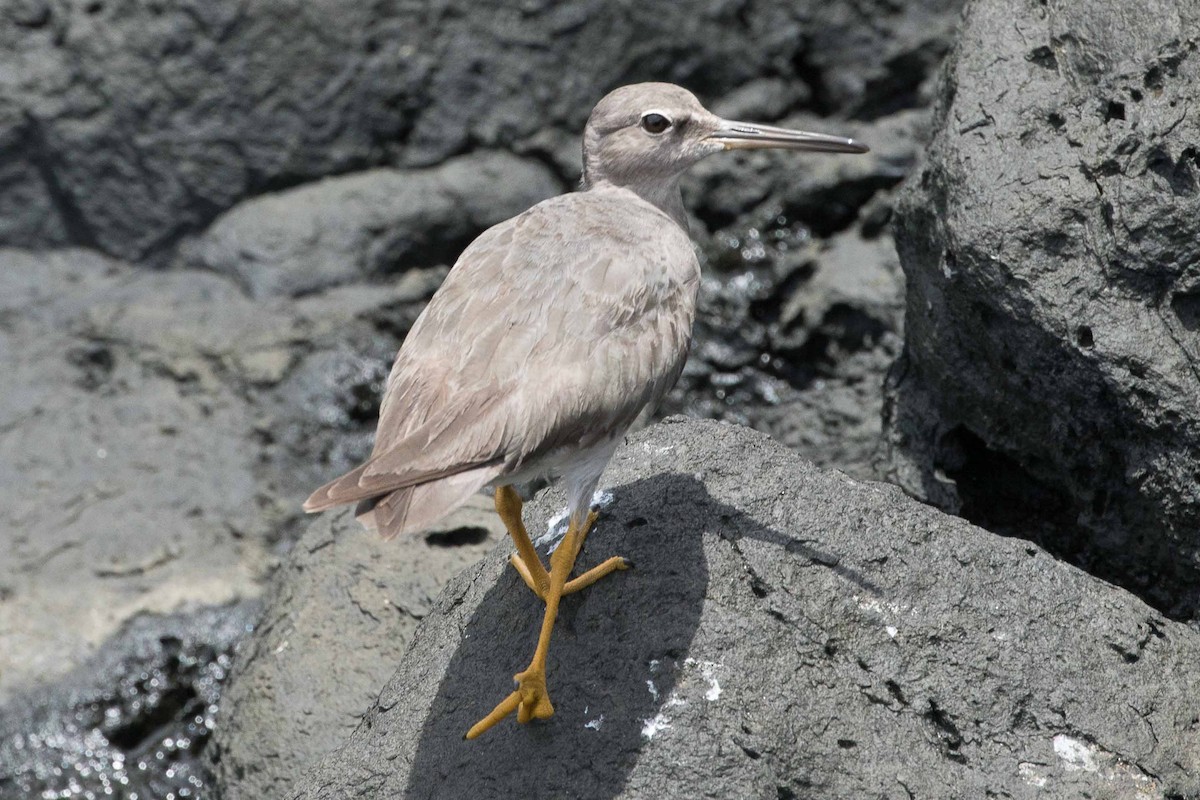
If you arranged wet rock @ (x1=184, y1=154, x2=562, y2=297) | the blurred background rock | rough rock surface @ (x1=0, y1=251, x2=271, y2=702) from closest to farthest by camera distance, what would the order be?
the blurred background rock
rough rock surface @ (x1=0, y1=251, x2=271, y2=702)
wet rock @ (x1=184, y1=154, x2=562, y2=297)

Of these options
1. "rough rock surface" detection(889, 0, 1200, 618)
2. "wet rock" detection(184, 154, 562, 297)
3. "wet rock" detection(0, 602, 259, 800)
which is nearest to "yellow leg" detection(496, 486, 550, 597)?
"rough rock surface" detection(889, 0, 1200, 618)

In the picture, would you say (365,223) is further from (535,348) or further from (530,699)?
(530,699)

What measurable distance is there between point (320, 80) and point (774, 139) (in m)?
4.11

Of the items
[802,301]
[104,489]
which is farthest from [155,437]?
[802,301]

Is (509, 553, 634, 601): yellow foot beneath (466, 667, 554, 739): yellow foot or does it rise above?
above

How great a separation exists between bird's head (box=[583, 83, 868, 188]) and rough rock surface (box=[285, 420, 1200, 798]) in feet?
4.59

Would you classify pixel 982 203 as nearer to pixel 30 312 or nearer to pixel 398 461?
pixel 398 461

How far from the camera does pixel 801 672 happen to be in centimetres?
445

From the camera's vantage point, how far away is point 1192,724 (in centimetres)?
440

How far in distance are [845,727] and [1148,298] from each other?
1.88m

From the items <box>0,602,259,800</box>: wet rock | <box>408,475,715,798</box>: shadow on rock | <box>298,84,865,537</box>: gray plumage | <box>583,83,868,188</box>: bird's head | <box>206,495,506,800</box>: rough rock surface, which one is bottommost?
<box>0,602,259,800</box>: wet rock

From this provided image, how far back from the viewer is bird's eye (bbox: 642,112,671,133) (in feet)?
18.4

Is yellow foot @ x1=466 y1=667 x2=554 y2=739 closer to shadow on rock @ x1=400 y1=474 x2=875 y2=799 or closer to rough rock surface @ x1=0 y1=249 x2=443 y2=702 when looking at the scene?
shadow on rock @ x1=400 y1=474 x2=875 y2=799

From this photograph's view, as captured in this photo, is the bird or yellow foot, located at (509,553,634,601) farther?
yellow foot, located at (509,553,634,601)
